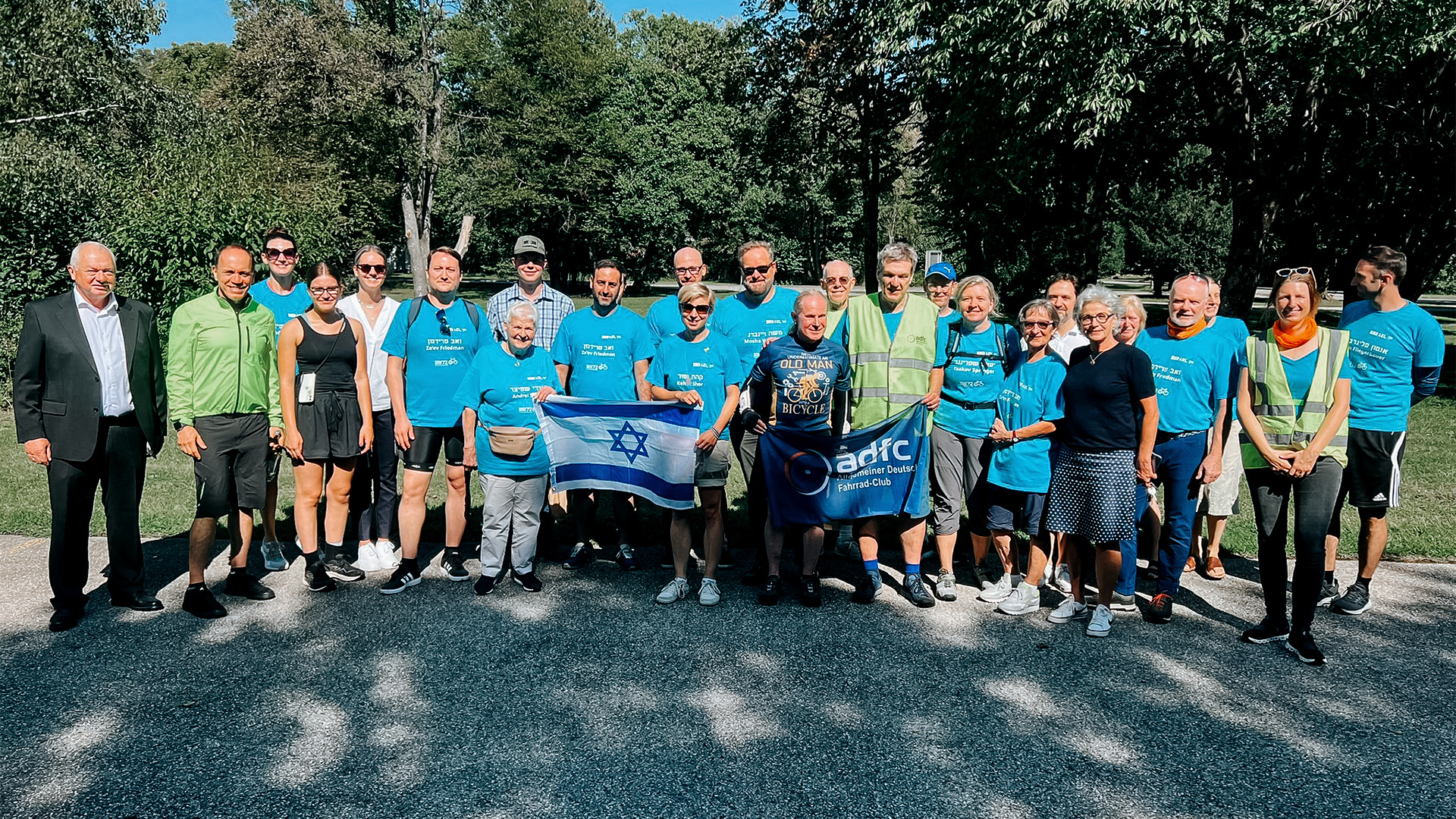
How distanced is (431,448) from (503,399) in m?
0.75

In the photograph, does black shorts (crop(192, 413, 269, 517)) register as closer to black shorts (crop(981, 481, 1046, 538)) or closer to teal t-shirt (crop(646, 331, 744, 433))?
teal t-shirt (crop(646, 331, 744, 433))

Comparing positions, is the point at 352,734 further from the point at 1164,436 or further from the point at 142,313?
the point at 1164,436

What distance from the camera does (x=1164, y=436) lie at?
235 inches

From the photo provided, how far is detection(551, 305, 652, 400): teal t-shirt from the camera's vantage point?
6367mm

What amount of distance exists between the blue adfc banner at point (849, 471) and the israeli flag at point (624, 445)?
52cm

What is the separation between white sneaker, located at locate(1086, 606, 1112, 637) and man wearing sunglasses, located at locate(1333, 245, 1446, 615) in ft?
5.08

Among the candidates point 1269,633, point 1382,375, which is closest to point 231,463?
point 1269,633

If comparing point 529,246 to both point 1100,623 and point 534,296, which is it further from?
point 1100,623

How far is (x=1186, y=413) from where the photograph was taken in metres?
5.91

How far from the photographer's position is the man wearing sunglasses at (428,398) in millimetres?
6289

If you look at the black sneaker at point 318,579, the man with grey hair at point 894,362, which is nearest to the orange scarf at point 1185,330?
the man with grey hair at point 894,362

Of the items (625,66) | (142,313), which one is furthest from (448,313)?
(625,66)

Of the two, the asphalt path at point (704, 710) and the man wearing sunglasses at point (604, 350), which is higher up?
the man wearing sunglasses at point (604, 350)

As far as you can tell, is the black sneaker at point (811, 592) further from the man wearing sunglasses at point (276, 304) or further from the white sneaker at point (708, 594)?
the man wearing sunglasses at point (276, 304)
